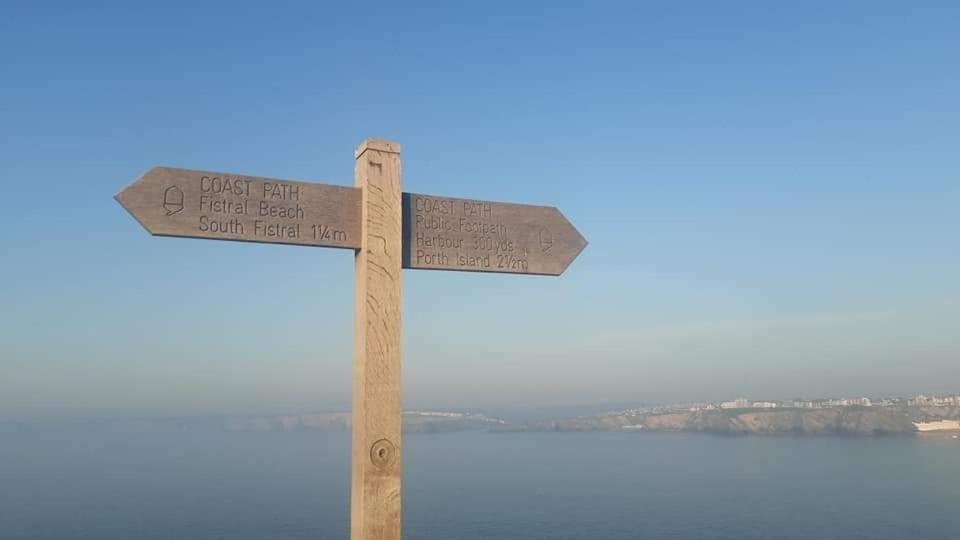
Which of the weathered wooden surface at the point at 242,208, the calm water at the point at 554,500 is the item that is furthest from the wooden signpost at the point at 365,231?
the calm water at the point at 554,500

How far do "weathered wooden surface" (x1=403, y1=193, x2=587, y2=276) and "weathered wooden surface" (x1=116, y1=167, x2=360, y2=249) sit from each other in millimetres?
388

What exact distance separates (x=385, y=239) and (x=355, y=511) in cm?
154

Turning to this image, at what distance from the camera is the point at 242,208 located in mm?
3900

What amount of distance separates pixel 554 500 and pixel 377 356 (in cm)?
9315

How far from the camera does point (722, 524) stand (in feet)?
235

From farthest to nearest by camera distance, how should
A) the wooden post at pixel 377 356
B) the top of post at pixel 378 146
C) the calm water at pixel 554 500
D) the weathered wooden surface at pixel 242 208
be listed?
the calm water at pixel 554 500, the top of post at pixel 378 146, the wooden post at pixel 377 356, the weathered wooden surface at pixel 242 208

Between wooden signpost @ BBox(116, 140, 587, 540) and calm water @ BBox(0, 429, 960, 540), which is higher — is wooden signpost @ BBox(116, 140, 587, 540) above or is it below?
above

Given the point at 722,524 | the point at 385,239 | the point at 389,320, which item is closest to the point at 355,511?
the point at 389,320

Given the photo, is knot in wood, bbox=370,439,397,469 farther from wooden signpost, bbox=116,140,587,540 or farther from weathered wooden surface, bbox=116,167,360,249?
weathered wooden surface, bbox=116,167,360,249

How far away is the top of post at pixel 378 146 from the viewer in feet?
13.5

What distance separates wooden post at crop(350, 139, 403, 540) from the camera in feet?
12.7

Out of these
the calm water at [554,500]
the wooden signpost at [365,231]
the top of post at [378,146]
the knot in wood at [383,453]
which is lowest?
the calm water at [554,500]

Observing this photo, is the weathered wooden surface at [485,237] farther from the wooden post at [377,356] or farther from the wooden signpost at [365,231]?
the wooden post at [377,356]

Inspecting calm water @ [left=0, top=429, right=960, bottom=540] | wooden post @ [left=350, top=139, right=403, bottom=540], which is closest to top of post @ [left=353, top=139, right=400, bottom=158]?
wooden post @ [left=350, top=139, right=403, bottom=540]
